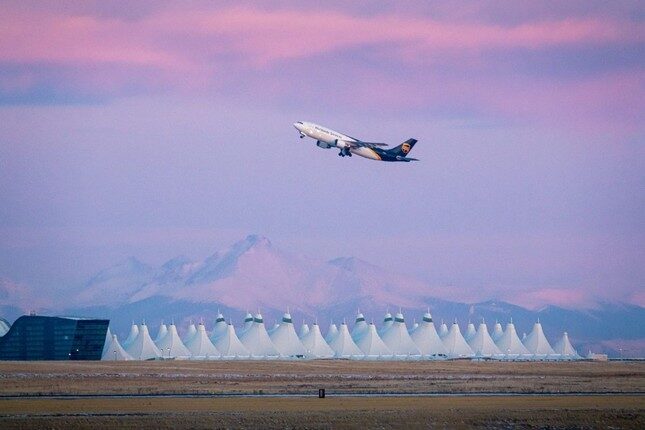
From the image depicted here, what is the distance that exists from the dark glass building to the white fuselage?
4590 cm

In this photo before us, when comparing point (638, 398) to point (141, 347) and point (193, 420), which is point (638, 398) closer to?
point (193, 420)

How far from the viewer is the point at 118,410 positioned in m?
58.0

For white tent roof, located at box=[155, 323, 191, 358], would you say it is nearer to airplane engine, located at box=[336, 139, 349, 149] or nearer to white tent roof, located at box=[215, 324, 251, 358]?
white tent roof, located at box=[215, 324, 251, 358]

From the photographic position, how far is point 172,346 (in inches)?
7687

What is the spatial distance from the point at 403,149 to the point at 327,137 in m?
11.5

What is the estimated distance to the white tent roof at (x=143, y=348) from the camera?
599 feet

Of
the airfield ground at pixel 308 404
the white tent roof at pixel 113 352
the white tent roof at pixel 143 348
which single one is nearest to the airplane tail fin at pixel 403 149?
the airfield ground at pixel 308 404

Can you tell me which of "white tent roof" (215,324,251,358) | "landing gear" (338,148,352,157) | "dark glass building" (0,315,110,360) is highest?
"landing gear" (338,148,352,157)

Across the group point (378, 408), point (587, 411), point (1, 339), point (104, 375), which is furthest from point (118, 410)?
point (1, 339)

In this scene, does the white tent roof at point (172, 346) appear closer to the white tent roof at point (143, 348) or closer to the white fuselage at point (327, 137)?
the white tent roof at point (143, 348)

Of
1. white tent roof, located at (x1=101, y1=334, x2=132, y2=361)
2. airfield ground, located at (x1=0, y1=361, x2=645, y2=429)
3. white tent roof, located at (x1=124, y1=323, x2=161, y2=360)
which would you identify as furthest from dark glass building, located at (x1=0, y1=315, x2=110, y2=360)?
airfield ground, located at (x1=0, y1=361, x2=645, y2=429)

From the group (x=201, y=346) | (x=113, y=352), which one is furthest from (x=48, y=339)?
(x=201, y=346)

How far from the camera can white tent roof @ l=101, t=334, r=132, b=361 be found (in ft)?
548

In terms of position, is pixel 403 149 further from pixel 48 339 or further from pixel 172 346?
pixel 172 346
